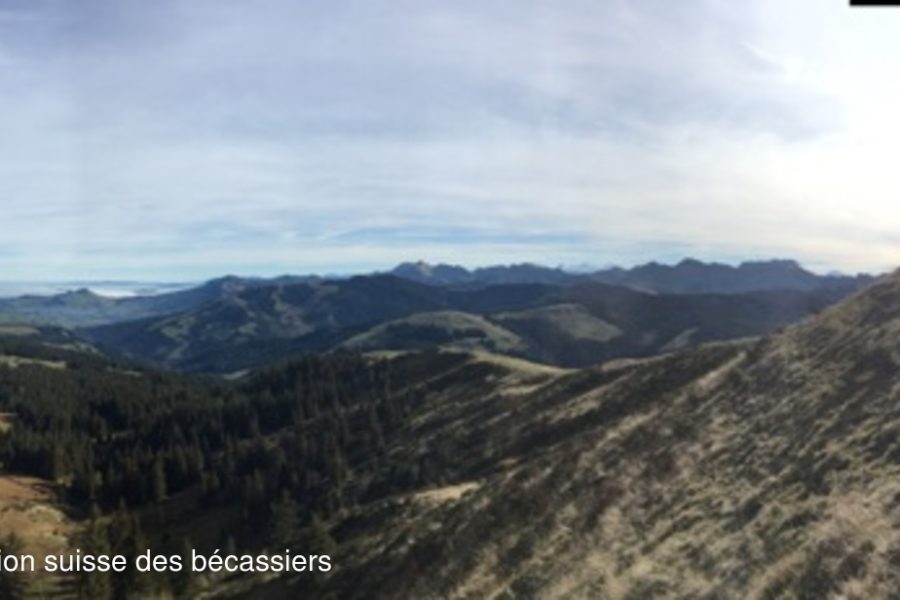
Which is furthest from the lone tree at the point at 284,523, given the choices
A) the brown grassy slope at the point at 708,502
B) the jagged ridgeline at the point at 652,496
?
the brown grassy slope at the point at 708,502

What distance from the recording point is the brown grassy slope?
1396 inches

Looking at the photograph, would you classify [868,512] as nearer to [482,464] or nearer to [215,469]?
[482,464]

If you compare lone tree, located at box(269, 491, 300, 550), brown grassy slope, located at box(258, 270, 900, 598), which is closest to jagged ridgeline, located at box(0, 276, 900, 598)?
brown grassy slope, located at box(258, 270, 900, 598)

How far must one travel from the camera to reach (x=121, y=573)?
297 ft

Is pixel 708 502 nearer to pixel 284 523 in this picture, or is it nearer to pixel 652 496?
pixel 652 496

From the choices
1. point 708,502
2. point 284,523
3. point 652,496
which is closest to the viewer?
point 708,502

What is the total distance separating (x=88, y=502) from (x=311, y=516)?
258 ft

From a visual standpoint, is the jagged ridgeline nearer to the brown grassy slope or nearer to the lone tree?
the brown grassy slope

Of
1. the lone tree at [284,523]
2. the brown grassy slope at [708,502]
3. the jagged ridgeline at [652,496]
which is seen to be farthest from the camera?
the lone tree at [284,523]

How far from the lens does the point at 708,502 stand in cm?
4769

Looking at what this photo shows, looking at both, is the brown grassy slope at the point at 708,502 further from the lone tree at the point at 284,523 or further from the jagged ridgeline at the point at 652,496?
the lone tree at the point at 284,523

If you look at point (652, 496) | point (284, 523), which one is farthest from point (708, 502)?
point (284, 523)

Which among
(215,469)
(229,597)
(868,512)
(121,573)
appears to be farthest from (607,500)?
(215,469)

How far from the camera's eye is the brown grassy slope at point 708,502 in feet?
116
